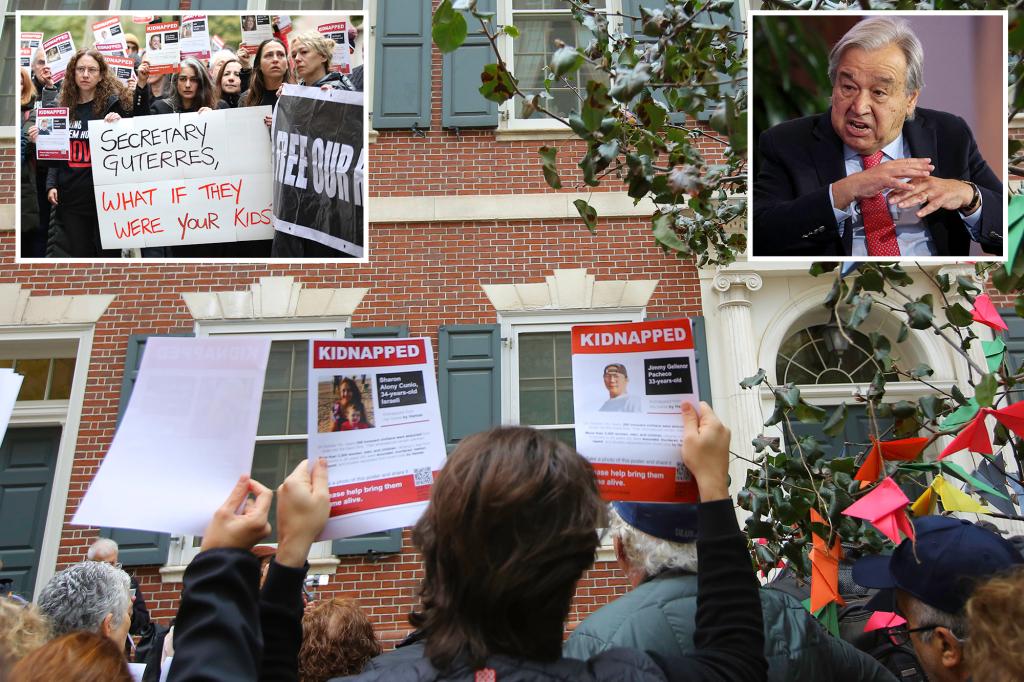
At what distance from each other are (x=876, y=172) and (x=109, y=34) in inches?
142

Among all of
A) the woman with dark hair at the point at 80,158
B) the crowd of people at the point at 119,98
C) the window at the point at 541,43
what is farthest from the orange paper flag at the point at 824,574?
the window at the point at 541,43

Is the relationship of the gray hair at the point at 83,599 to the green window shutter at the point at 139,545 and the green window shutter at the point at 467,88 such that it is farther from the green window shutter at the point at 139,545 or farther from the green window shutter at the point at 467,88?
the green window shutter at the point at 467,88

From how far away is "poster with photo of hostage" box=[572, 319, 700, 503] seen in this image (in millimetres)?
1822

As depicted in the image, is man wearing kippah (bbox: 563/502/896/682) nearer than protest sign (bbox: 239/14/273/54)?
Yes

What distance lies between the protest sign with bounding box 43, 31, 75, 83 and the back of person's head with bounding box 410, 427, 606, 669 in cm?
355

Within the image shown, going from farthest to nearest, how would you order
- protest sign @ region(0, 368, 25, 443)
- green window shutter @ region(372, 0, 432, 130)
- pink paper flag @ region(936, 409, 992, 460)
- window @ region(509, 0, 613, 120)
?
window @ region(509, 0, 613, 120)
green window shutter @ region(372, 0, 432, 130)
protest sign @ region(0, 368, 25, 443)
pink paper flag @ region(936, 409, 992, 460)

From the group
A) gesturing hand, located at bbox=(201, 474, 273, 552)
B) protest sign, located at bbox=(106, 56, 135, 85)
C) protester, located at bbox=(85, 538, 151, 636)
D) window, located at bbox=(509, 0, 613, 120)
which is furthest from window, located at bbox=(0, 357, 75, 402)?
gesturing hand, located at bbox=(201, 474, 273, 552)

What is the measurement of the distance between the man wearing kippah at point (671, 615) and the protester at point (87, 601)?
1801 mm

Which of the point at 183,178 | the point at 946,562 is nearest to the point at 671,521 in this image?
the point at 946,562

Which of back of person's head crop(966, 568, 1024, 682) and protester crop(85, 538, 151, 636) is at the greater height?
back of person's head crop(966, 568, 1024, 682)

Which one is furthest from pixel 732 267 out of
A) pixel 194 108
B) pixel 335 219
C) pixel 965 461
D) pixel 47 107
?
pixel 47 107

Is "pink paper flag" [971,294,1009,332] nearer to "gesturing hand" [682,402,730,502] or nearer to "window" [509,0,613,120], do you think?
"gesturing hand" [682,402,730,502]

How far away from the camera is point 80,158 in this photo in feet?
12.0

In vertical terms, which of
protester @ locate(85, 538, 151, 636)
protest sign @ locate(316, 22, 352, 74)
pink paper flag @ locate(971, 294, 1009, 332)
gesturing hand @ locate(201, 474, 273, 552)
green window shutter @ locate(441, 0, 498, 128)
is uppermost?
green window shutter @ locate(441, 0, 498, 128)
